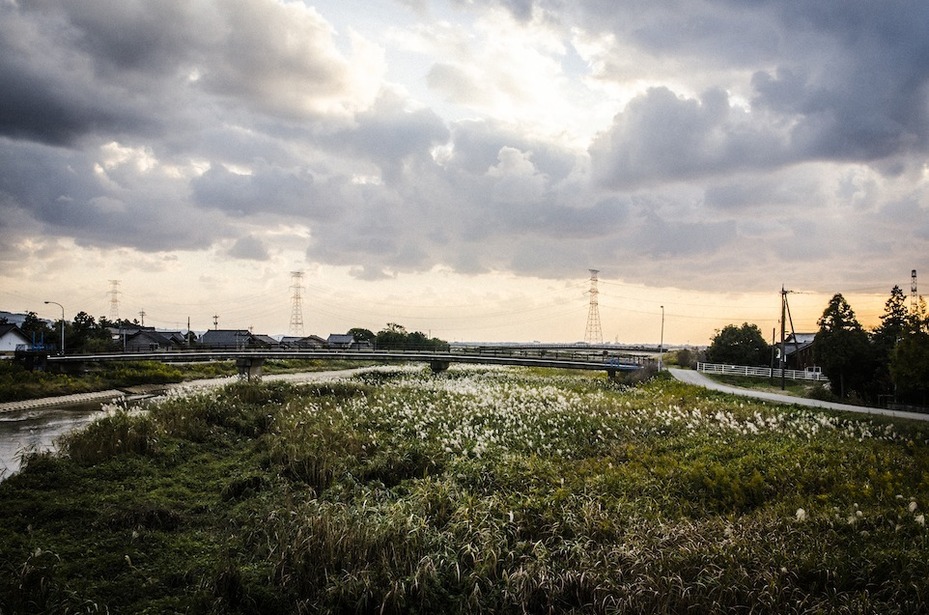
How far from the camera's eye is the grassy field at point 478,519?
8344 mm

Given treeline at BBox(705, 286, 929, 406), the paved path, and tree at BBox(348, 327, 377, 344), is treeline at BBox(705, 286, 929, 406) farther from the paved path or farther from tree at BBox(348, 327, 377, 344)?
tree at BBox(348, 327, 377, 344)

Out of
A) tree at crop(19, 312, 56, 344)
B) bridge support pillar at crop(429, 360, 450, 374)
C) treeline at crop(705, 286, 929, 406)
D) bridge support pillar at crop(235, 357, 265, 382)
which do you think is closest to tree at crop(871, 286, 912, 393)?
treeline at crop(705, 286, 929, 406)

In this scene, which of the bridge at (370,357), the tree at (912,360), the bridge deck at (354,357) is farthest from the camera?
the bridge at (370,357)

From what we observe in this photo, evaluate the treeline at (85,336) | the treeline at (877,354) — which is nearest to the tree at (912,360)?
the treeline at (877,354)

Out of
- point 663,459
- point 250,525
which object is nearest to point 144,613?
point 250,525

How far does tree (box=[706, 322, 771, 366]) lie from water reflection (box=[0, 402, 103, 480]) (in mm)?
64001

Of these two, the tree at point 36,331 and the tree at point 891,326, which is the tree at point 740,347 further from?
the tree at point 36,331

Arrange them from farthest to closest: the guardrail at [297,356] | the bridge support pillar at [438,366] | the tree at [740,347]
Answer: the tree at [740,347]
the bridge support pillar at [438,366]
the guardrail at [297,356]

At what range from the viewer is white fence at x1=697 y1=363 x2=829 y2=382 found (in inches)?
1902

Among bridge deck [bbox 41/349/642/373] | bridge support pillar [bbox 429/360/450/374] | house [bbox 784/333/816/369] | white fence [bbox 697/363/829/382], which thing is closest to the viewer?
white fence [bbox 697/363/829/382]

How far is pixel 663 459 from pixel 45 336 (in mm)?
89279

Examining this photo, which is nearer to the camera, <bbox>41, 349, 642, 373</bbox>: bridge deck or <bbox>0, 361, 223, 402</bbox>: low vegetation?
<bbox>0, 361, 223, 402</bbox>: low vegetation

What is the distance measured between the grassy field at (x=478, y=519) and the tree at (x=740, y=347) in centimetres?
4702

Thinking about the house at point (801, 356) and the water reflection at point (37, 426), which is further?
the house at point (801, 356)
